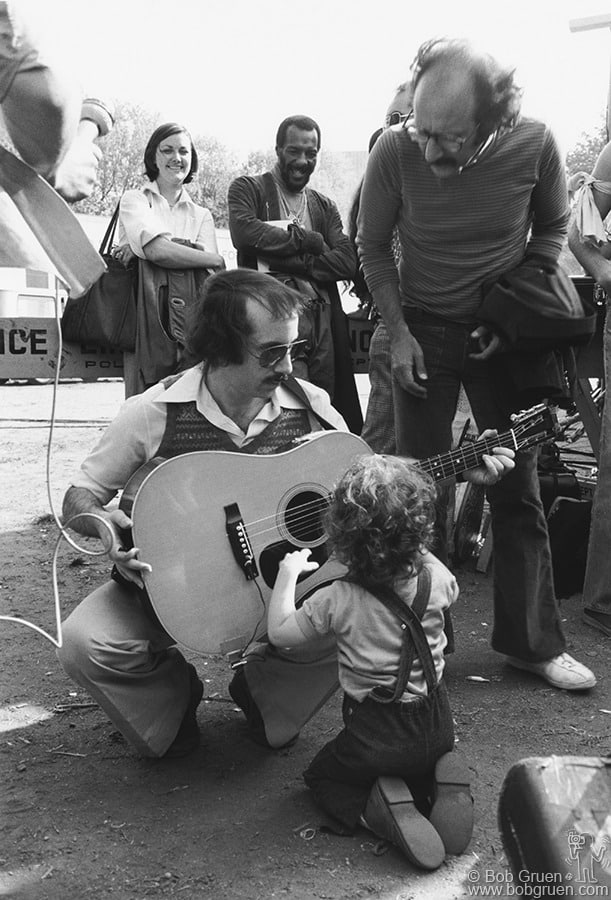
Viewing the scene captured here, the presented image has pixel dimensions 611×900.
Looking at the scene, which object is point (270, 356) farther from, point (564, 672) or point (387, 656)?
point (564, 672)

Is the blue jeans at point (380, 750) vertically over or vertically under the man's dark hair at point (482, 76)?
under

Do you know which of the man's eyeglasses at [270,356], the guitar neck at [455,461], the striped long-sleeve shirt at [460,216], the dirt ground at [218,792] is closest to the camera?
the dirt ground at [218,792]

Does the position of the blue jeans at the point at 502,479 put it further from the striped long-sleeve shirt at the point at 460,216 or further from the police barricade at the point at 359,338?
the police barricade at the point at 359,338

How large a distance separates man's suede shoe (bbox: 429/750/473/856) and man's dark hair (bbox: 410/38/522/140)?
1882 mm

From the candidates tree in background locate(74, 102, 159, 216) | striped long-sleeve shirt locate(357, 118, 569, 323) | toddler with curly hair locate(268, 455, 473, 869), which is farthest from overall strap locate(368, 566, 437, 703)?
tree in background locate(74, 102, 159, 216)

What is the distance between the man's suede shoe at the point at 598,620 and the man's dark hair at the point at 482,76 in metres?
2.16

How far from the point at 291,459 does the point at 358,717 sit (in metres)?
0.76

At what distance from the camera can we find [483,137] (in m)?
2.98

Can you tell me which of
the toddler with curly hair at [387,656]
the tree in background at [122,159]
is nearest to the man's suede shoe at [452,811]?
the toddler with curly hair at [387,656]

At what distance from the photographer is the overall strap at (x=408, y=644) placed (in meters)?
2.48

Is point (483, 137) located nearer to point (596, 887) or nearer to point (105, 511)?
point (105, 511)

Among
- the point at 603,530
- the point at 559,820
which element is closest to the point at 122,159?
the point at 603,530

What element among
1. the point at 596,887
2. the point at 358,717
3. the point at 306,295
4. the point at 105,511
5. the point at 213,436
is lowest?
the point at 358,717

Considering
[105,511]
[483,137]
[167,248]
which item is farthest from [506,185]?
[167,248]
